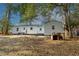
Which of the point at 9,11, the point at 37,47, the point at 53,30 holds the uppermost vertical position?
the point at 9,11

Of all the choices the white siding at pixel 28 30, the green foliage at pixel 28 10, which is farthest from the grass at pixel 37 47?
the green foliage at pixel 28 10

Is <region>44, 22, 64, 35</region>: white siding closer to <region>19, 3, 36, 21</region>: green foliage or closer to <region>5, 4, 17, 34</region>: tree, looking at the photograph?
<region>19, 3, 36, 21</region>: green foliage

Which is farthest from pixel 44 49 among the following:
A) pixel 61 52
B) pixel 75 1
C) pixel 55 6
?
pixel 75 1

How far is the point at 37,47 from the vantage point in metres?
1.92

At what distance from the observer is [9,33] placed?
1.95 metres

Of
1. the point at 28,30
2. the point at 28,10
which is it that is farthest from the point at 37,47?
the point at 28,10

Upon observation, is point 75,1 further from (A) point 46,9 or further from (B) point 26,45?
(B) point 26,45

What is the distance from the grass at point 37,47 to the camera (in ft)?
6.24

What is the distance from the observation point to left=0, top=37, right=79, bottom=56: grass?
74.9 inches

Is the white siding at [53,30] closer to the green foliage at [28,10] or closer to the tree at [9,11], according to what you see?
the green foliage at [28,10]

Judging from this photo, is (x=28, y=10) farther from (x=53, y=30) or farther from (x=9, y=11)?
(x=53, y=30)

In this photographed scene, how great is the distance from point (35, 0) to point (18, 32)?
1.12ft

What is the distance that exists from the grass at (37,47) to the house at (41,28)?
6 centimetres

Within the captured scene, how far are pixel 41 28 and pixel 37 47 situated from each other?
18 centimetres
